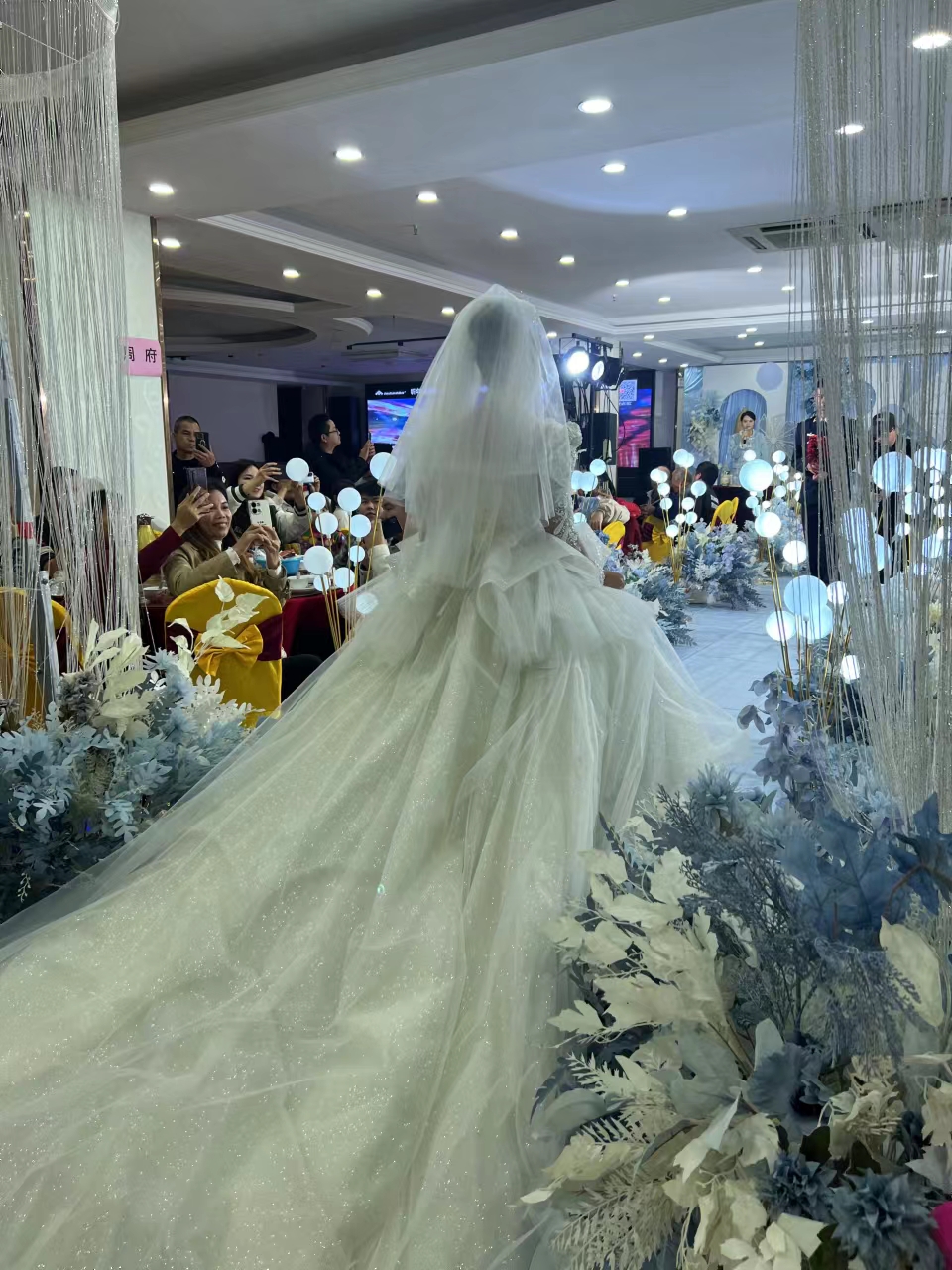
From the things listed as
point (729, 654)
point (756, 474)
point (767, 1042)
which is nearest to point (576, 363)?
point (729, 654)

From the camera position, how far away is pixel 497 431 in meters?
1.86

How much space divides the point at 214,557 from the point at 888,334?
2833 millimetres

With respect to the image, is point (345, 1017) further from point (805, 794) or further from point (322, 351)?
point (322, 351)

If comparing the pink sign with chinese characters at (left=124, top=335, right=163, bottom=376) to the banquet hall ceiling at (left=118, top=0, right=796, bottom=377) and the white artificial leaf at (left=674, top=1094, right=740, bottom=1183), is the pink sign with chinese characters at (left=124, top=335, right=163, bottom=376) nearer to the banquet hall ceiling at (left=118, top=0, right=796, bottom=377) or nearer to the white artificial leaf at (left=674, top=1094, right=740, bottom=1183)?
the banquet hall ceiling at (left=118, top=0, right=796, bottom=377)

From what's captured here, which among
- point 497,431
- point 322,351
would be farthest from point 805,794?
point 322,351

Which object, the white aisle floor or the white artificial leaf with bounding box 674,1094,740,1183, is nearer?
the white artificial leaf with bounding box 674,1094,740,1183

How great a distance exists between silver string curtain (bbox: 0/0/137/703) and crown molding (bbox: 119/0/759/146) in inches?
77.0

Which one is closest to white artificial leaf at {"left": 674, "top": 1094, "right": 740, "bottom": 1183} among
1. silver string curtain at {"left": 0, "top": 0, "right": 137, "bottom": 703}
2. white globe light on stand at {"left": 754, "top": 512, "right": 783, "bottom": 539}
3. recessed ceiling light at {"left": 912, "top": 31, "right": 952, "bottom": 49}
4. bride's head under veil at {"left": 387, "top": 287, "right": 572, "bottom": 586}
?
recessed ceiling light at {"left": 912, "top": 31, "right": 952, "bottom": 49}

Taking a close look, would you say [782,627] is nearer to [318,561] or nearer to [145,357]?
[318,561]

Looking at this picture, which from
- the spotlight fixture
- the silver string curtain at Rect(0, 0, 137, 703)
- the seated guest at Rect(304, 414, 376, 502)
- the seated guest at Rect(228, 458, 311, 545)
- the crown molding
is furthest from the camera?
the spotlight fixture

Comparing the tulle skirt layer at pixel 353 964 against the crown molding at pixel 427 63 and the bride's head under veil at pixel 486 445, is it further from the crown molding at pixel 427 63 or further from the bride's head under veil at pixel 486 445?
the crown molding at pixel 427 63

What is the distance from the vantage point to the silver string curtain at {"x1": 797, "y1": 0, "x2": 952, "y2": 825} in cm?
77

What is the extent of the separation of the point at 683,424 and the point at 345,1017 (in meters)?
14.9

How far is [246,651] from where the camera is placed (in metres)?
2.75
